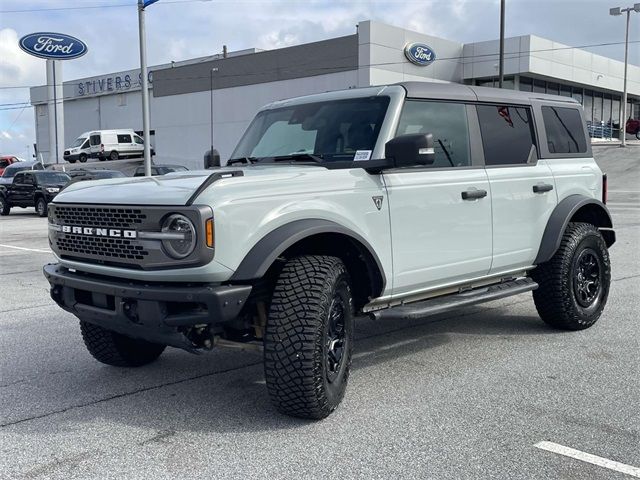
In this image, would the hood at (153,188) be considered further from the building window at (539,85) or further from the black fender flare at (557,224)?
the building window at (539,85)

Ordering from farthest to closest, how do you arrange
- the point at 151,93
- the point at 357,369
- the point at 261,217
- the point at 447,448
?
the point at 151,93 < the point at 357,369 < the point at 261,217 < the point at 447,448

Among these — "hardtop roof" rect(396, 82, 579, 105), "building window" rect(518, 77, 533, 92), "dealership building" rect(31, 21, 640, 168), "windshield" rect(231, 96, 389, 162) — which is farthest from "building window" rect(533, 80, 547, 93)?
"windshield" rect(231, 96, 389, 162)

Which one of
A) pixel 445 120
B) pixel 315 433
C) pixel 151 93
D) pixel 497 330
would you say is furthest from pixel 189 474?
pixel 151 93

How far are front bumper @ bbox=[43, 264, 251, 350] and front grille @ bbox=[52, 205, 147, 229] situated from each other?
0.33m

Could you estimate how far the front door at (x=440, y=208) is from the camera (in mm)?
4656

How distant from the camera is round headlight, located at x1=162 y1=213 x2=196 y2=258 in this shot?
12.0ft

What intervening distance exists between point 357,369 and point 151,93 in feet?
186

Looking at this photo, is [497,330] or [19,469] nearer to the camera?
[19,469]

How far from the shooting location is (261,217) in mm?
3859

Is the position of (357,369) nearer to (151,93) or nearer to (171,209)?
(171,209)

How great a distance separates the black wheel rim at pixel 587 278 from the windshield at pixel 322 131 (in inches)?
97.8

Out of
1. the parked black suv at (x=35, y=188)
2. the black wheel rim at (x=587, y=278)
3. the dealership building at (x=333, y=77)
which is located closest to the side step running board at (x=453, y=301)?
the black wheel rim at (x=587, y=278)

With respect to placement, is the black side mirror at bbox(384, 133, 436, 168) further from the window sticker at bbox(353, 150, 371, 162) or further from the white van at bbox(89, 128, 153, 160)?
the white van at bbox(89, 128, 153, 160)

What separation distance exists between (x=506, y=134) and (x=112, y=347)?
357cm
